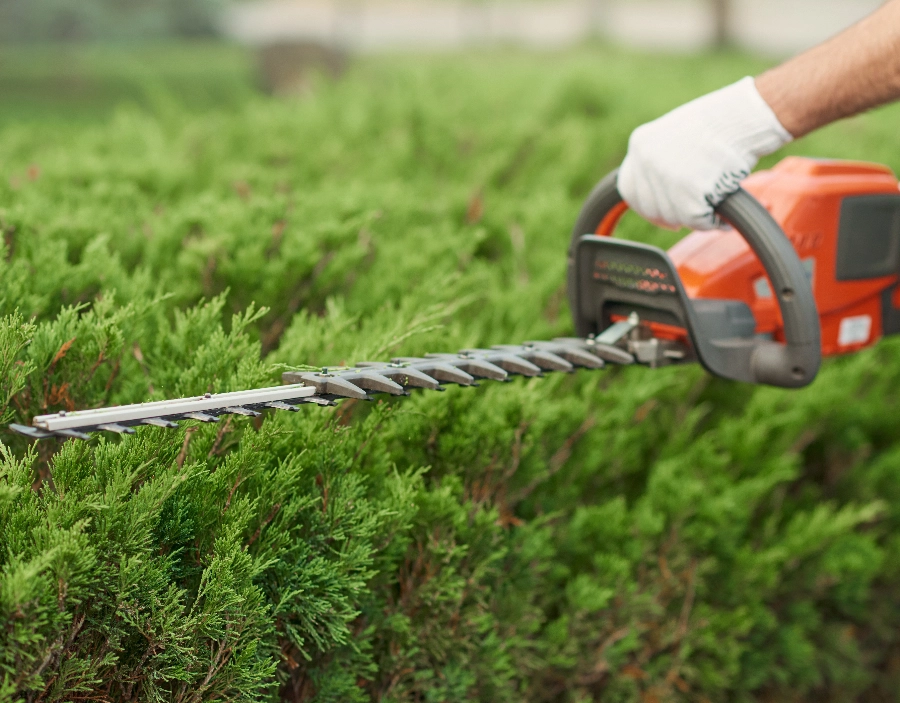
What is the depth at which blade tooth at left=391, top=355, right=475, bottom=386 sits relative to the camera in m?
1.63

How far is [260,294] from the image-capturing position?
Result: 232 centimetres

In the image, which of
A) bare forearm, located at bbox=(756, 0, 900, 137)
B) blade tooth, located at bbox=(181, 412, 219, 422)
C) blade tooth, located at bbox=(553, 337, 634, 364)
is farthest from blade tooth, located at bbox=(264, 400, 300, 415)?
bare forearm, located at bbox=(756, 0, 900, 137)

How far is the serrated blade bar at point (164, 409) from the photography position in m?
1.29

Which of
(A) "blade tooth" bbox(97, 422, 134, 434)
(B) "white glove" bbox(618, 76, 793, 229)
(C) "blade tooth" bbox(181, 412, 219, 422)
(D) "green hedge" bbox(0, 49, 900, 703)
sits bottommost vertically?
(D) "green hedge" bbox(0, 49, 900, 703)

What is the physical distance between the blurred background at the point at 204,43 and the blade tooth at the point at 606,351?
421 centimetres

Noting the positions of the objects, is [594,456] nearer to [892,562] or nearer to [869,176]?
[869,176]

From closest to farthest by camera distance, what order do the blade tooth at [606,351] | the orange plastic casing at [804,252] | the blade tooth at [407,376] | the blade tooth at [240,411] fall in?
1. the blade tooth at [240,411]
2. the blade tooth at [407,376]
3. the blade tooth at [606,351]
4. the orange plastic casing at [804,252]

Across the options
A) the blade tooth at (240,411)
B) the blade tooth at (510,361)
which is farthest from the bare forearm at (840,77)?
the blade tooth at (240,411)

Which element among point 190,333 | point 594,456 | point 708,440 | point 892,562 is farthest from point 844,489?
point 190,333

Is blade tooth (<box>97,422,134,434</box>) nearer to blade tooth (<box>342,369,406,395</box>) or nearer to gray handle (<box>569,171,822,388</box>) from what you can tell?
blade tooth (<box>342,369,406,395</box>)

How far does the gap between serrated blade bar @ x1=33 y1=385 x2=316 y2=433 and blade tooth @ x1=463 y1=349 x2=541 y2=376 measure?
1.22ft

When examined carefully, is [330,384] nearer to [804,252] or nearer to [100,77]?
[804,252]

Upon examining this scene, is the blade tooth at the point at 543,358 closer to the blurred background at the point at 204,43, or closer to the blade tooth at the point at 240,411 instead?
the blade tooth at the point at 240,411

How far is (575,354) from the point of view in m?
1.87
